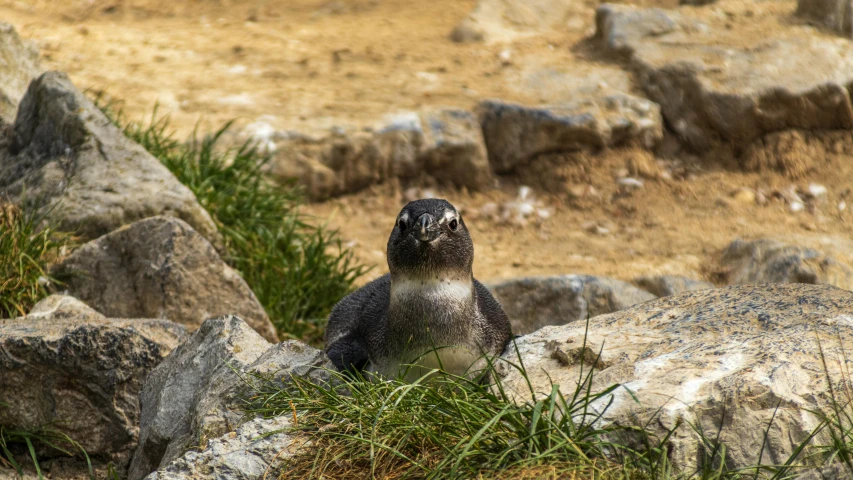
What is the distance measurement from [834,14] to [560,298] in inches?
210

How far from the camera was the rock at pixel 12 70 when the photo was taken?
754cm

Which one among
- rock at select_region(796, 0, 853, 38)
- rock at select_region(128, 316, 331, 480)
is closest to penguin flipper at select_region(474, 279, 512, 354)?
rock at select_region(128, 316, 331, 480)

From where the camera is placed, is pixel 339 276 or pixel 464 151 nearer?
pixel 339 276

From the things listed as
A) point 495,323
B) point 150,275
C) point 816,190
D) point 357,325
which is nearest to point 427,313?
point 495,323

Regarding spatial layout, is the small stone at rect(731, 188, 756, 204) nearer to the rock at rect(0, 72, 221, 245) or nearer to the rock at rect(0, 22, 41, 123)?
the rock at rect(0, 72, 221, 245)

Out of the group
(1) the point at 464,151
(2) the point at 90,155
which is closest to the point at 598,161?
(1) the point at 464,151

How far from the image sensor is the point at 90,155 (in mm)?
6785

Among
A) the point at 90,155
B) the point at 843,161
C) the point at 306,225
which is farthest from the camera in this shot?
the point at 843,161

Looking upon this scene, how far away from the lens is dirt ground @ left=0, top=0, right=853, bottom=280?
8.45 metres

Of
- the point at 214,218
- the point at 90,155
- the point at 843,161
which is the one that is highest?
the point at 90,155

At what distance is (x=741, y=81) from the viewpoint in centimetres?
948

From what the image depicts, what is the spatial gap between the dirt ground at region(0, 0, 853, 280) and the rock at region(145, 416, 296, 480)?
14.9 ft

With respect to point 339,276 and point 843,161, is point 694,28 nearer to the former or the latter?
point 843,161

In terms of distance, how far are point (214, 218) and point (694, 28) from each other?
5.68m
